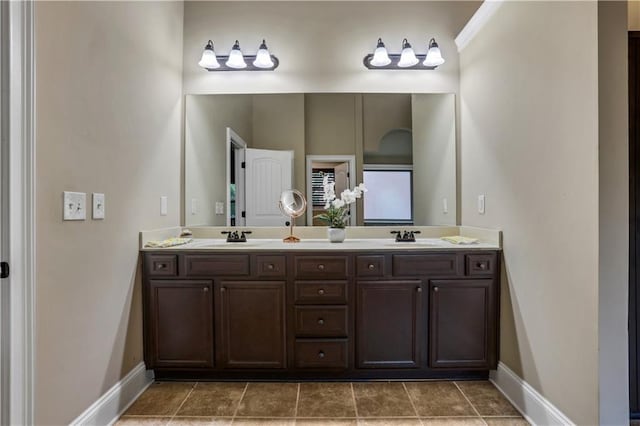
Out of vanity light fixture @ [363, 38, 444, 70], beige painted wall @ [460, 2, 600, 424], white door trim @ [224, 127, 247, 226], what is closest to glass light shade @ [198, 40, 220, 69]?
white door trim @ [224, 127, 247, 226]

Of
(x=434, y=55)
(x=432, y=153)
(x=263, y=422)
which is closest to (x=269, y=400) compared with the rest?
(x=263, y=422)

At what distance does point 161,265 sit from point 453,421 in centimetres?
193

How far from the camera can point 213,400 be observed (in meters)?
1.94

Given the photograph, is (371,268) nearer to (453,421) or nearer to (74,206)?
(453,421)

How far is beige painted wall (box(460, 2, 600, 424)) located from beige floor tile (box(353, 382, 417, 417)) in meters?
0.68

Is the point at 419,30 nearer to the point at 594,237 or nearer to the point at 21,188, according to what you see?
the point at 594,237

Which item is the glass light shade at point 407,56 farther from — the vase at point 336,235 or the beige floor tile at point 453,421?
the beige floor tile at point 453,421

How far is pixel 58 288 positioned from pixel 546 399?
7.76ft

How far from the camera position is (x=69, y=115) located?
4.78 feet

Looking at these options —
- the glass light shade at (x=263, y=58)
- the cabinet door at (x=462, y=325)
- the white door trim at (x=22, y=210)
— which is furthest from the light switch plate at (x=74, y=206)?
the cabinet door at (x=462, y=325)

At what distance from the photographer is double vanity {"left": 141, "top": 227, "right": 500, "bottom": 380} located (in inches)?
81.0

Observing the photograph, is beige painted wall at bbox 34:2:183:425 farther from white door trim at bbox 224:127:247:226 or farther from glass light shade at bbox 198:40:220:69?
white door trim at bbox 224:127:247:226

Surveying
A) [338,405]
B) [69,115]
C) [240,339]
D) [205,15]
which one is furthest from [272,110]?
[338,405]

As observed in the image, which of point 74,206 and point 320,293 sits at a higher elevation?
point 74,206
